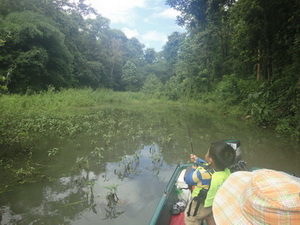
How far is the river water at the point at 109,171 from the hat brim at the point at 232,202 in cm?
209

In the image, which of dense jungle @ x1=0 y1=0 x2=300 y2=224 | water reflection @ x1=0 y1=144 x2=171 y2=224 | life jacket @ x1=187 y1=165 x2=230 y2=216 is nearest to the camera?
life jacket @ x1=187 y1=165 x2=230 y2=216

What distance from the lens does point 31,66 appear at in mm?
18422

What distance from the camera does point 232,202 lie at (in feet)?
4.75

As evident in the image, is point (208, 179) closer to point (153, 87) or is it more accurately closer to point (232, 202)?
point (232, 202)

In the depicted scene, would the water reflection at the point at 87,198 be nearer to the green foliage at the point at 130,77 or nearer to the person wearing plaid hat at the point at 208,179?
the person wearing plaid hat at the point at 208,179

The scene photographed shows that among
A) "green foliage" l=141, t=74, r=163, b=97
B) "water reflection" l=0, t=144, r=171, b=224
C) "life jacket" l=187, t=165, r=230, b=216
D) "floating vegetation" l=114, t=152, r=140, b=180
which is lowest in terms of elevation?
"water reflection" l=0, t=144, r=171, b=224

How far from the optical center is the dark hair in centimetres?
219

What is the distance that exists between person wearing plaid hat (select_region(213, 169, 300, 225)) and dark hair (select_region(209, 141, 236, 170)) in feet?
2.27

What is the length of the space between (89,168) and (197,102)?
744 inches

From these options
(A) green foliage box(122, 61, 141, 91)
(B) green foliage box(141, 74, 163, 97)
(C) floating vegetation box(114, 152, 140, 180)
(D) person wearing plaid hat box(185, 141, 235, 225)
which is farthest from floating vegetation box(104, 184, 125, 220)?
(A) green foliage box(122, 61, 141, 91)

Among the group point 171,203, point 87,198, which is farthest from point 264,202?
point 87,198

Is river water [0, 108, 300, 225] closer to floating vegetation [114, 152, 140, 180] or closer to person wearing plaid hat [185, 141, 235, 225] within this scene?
floating vegetation [114, 152, 140, 180]

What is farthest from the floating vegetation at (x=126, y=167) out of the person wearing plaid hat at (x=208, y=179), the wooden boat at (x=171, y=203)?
the person wearing plaid hat at (x=208, y=179)

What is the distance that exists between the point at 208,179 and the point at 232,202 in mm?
799
